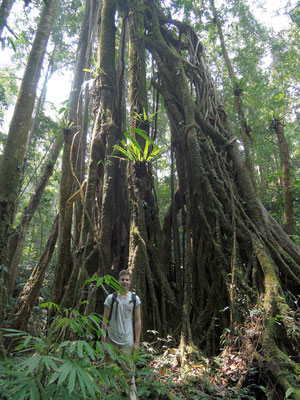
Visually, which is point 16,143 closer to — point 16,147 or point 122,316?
point 16,147

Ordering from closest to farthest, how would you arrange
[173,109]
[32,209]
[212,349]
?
[212,349], [173,109], [32,209]

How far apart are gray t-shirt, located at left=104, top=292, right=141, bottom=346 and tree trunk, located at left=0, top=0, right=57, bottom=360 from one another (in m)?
1.05

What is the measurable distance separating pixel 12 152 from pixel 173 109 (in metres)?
3.17

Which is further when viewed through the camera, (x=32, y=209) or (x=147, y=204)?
(x=32, y=209)

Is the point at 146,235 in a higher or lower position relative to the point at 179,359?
higher

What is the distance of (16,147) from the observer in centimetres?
324

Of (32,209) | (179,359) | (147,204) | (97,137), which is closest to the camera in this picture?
A: (179,359)

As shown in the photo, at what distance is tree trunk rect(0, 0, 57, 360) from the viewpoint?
2893mm

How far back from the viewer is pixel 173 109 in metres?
5.31

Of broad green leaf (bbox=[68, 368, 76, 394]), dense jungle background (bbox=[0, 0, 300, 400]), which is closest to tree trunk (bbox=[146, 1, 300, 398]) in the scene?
dense jungle background (bbox=[0, 0, 300, 400])

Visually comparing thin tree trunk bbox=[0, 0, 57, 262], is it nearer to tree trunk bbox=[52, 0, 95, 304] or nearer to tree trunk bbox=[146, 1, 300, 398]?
tree trunk bbox=[52, 0, 95, 304]

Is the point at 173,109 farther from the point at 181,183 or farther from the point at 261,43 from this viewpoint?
the point at 261,43

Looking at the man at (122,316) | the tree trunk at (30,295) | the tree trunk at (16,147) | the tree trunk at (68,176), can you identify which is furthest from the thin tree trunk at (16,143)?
the tree trunk at (30,295)

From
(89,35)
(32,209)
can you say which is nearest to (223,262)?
(32,209)
